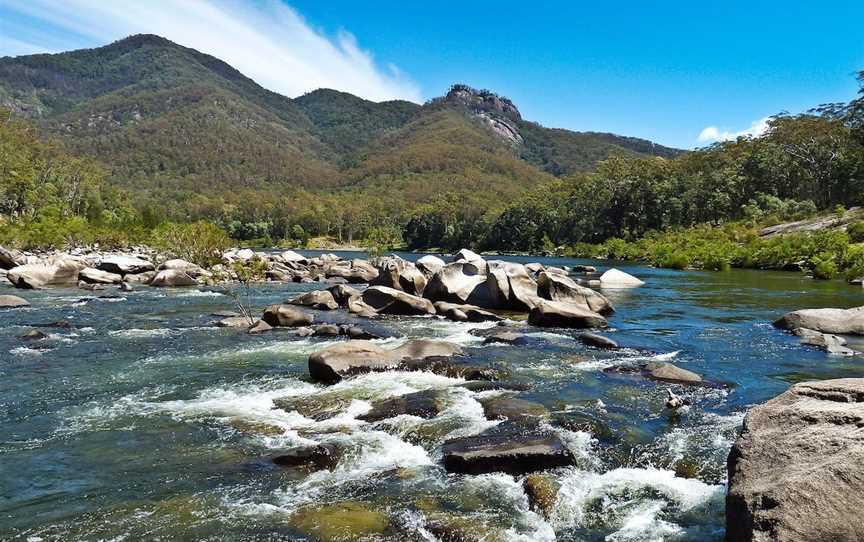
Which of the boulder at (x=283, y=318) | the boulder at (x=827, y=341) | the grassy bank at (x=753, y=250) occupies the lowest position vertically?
the boulder at (x=283, y=318)

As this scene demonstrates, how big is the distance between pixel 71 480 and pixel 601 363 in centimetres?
1445

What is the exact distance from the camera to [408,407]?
1333 cm

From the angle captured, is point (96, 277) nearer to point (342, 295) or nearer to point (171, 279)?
point (171, 279)

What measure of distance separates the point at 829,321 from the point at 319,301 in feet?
82.5

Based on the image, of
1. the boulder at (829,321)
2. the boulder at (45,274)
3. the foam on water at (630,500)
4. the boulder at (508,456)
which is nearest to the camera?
the foam on water at (630,500)

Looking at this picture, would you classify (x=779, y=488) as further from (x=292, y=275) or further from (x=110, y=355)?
(x=292, y=275)

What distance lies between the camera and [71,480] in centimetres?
986

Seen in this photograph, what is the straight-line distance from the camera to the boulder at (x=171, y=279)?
47062mm

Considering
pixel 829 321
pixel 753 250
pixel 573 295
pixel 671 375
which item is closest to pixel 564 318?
pixel 573 295

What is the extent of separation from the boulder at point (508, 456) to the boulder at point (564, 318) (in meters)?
15.4

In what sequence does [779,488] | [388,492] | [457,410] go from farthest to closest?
[457,410] → [388,492] → [779,488]

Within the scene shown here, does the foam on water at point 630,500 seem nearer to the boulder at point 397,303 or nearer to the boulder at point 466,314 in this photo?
the boulder at point 466,314

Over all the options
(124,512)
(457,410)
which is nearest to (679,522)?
(457,410)

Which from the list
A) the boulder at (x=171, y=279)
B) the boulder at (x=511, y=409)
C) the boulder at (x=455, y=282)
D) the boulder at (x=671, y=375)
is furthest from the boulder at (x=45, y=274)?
the boulder at (x=671, y=375)
